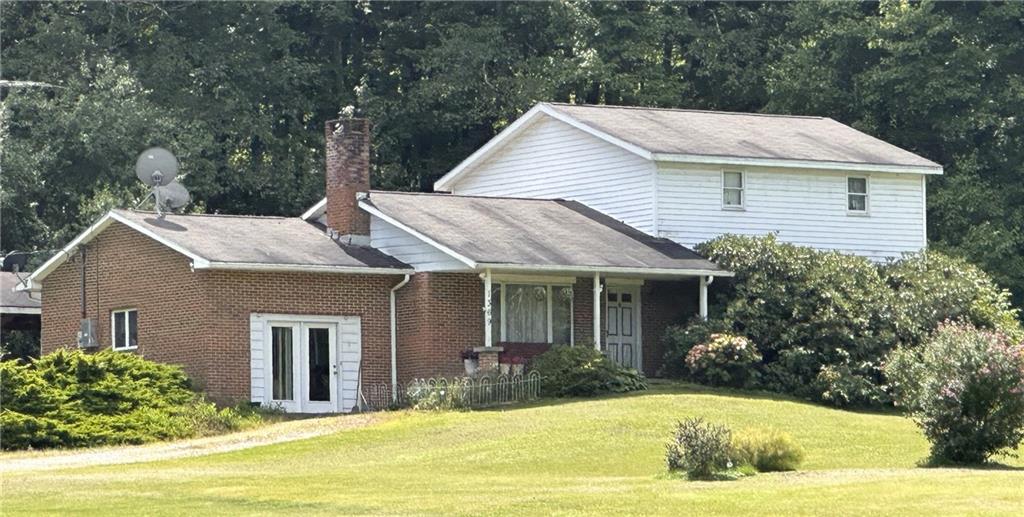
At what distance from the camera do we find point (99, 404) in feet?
129

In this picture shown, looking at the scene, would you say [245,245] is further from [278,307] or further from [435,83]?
[435,83]

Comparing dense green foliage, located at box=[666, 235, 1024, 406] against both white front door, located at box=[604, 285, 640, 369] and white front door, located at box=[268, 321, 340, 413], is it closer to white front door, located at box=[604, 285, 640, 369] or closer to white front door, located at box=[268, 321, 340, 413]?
white front door, located at box=[604, 285, 640, 369]

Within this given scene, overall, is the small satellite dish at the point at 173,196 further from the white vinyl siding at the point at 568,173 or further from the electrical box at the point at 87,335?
the white vinyl siding at the point at 568,173

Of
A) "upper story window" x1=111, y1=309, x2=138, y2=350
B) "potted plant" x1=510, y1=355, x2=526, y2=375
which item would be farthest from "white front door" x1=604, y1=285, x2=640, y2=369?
"upper story window" x1=111, y1=309, x2=138, y2=350

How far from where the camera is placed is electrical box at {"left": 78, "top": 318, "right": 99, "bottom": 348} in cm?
Answer: 4481

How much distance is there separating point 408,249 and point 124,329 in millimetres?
5997

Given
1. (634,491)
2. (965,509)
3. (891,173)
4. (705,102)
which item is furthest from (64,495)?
(705,102)

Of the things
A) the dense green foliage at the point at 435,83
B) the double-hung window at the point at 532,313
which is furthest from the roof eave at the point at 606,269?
the dense green foliage at the point at 435,83

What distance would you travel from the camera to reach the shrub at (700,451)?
3023 centimetres

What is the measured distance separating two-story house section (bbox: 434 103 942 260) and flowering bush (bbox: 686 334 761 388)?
4.16 m

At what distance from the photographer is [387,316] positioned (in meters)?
44.7

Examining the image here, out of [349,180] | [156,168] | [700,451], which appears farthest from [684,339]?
[700,451]

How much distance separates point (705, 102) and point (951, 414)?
126 feet

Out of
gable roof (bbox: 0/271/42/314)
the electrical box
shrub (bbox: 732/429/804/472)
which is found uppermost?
gable roof (bbox: 0/271/42/314)
